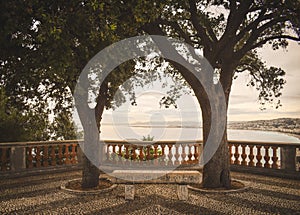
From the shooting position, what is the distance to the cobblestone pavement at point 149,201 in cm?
585

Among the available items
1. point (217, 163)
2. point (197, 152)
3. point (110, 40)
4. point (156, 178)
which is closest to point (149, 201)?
point (156, 178)

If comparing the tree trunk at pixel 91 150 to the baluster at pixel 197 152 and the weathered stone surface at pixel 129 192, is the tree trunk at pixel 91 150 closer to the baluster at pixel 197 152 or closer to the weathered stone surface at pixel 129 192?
the weathered stone surface at pixel 129 192

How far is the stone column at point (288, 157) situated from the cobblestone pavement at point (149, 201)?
0.85 meters

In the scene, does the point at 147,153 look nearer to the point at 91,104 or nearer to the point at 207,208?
the point at 91,104

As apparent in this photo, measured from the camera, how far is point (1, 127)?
1201 centimetres

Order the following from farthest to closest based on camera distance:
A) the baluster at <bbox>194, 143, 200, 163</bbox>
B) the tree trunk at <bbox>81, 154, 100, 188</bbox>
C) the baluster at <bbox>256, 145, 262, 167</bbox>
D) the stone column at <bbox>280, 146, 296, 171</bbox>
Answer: the baluster at <bbox>194, 143, 200, 163</bbox>, the baluster at <bbox>256, 145, 262, 167</bbox>, the stone column at <bbox>280, 146, 296, 171</bbox>, the tree trunk at <bbox>81, 154, 100, 188</bbox>

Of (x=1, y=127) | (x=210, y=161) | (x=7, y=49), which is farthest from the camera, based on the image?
(x=1, y=127)

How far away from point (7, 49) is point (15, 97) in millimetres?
2685

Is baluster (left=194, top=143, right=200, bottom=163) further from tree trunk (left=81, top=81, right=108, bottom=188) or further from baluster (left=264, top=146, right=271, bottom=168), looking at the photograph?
tree trunk (left=81, top=81, right=108, bottom=188)

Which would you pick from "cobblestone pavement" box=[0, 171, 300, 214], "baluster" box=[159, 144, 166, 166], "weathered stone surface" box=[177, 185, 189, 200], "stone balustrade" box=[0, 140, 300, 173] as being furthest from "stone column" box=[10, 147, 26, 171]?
"weathered stone surface" box=[177, 185, 189, 200]

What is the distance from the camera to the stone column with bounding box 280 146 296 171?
30.2 feet

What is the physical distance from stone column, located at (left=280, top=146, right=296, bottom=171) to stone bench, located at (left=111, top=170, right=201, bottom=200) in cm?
423

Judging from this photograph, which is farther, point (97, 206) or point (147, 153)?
point (147, 153)

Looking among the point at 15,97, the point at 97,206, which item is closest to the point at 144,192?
the point at 97,206
